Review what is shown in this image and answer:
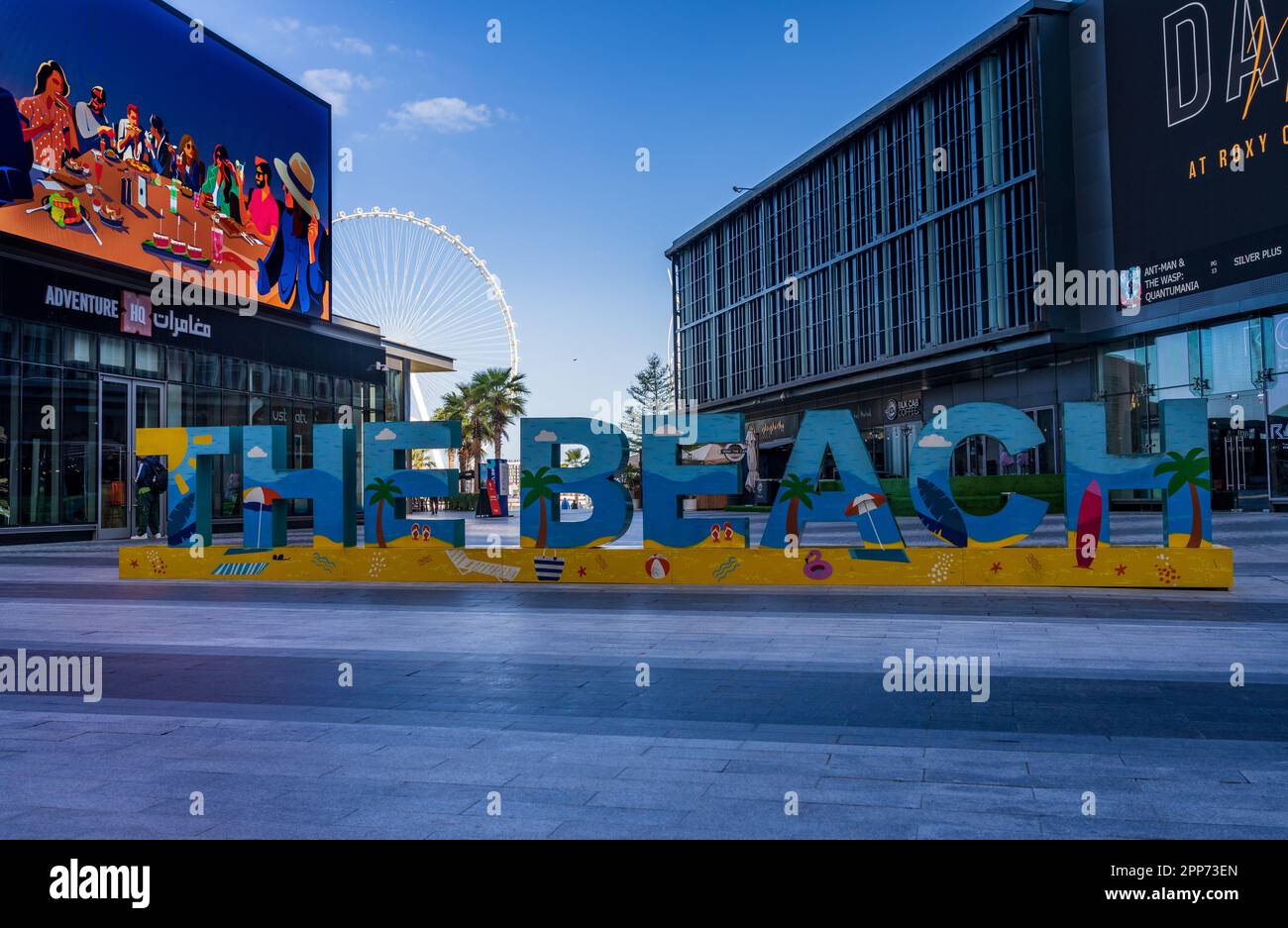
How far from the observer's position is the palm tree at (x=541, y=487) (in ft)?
50.5

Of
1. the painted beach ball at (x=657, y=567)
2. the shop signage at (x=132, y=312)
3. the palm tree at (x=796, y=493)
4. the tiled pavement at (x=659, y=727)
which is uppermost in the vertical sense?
the shop signage at (x=132, y=312)

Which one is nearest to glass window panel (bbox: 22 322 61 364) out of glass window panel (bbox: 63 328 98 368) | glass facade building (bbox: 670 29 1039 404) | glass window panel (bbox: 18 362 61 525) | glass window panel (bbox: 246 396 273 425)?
glass window panel (bbox: 18 362 61 525)

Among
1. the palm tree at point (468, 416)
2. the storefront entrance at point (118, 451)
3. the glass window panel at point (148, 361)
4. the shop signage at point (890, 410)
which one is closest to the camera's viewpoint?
the storefront entrance at point (118, 451)

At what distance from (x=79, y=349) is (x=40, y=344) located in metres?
1.25

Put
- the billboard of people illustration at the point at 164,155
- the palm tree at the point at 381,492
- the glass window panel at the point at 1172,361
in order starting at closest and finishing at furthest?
the palm tree at the point at 381,492
the billboard of people illustration at the point at 164,155
the glass window panel at the point at 1172,361

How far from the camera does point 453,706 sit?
22.6ft

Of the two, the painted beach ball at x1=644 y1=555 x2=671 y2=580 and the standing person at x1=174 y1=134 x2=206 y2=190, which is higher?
the standing person at x1=174 y1=134 x2=206 y2=190

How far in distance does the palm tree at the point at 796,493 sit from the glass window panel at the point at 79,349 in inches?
874

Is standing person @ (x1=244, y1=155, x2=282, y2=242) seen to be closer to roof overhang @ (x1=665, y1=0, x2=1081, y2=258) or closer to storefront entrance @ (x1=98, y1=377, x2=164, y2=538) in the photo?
storefront entrance @ (x1=98, y1=377, x2=164, y2=538)

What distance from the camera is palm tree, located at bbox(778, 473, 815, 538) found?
14347 millimetres

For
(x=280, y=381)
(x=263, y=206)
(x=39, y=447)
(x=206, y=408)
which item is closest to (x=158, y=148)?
(x=263, y=206)

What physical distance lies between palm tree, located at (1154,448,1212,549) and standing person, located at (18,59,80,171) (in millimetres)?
27881

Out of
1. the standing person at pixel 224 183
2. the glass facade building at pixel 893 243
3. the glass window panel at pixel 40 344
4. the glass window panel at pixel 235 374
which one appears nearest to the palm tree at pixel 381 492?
the glass window panel at pixel 40 344

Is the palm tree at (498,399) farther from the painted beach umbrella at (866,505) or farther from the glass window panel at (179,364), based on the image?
the painted beach umbrella at (866,505)
